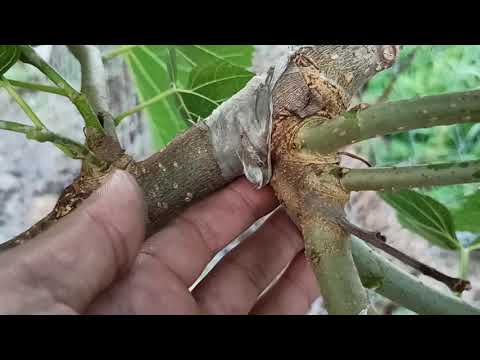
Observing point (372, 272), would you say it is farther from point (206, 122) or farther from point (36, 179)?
point (36, 179)

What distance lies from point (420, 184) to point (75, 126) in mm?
1283

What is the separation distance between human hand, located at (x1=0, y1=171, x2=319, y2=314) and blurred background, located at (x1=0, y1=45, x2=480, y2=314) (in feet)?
2.38

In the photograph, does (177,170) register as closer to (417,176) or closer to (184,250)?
(184,250)

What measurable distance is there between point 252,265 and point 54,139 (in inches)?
13.1

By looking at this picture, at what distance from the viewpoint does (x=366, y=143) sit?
5.42 ft

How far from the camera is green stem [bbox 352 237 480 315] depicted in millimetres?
590

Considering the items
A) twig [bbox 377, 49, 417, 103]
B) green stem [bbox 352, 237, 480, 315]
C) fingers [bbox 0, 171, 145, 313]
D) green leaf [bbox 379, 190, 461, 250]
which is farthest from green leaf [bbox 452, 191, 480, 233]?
twig [bbox 377, 49, 417, 103]

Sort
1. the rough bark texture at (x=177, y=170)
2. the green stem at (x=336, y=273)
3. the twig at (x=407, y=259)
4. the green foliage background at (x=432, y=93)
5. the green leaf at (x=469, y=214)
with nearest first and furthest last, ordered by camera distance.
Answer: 1. the twig at (x=407, y=259)
2. the green stem at (x=336, y=273)
3. the rough bark texture at (x=177, y=170)
4. the green leaf at (x=469, y=214)
5. the green foliage background at (x=432, y=93)

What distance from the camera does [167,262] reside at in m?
0.61

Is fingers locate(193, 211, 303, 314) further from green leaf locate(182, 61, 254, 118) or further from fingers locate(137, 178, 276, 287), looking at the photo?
green leaf locate(182, 61, 254, 118)

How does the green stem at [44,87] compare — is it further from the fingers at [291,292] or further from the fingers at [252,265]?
the fingers at [291,292]

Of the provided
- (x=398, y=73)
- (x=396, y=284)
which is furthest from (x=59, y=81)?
(x=398, y=73)

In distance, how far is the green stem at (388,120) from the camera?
391 mm

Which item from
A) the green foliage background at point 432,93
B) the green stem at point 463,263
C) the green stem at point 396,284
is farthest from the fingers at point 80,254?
the green foliage background at point 432,93
